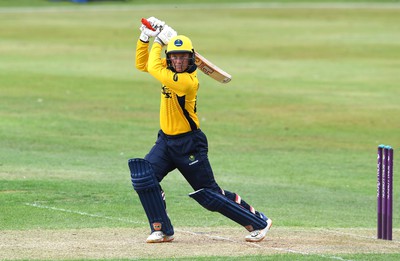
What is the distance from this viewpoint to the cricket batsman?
10797 millimetres

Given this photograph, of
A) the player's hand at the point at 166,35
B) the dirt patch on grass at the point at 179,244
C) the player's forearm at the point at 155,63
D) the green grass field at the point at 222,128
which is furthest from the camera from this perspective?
the green grass field at the point at 222,128

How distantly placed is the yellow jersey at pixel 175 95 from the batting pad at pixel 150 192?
50cm

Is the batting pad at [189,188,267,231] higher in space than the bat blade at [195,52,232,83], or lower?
lower

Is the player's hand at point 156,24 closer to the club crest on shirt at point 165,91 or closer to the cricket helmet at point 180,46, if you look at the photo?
the cricket helmet at point 180,46

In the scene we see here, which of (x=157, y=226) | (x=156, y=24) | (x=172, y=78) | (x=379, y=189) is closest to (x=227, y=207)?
(x=157, y=226)

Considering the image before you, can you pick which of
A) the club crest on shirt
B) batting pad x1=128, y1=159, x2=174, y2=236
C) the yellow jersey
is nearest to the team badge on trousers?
batting pad x1=128, y1=159, x2=174, y2=236

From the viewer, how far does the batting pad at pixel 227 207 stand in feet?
35.9

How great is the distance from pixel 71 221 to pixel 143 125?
11148 millimetres

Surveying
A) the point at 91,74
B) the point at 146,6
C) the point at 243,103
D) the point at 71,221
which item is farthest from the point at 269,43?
the point at 71,221

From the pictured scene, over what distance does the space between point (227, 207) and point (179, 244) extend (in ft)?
2.12

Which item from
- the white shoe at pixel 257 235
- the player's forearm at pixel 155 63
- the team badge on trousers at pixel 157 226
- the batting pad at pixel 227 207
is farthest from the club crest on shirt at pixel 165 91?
the white shoe at pixel 257 235

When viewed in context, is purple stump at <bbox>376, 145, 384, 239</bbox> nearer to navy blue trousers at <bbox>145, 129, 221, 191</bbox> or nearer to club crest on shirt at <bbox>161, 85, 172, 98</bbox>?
navy blue trousers at <bbox>145, 129, 221, 191</bbox>

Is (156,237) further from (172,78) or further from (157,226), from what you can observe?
(172,78)

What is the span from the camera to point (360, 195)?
55.0 feet
